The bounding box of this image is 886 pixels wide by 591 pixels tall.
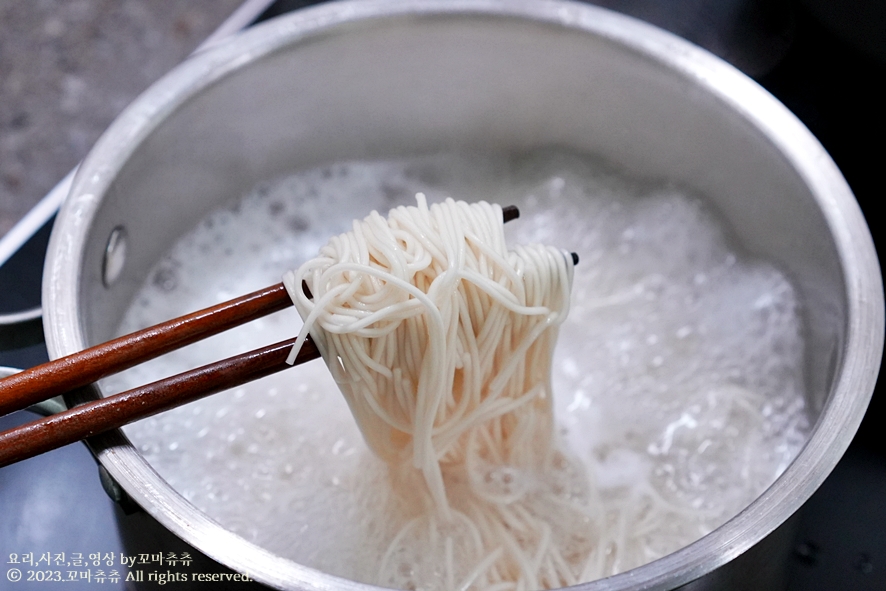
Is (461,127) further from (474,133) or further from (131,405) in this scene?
(131,405)

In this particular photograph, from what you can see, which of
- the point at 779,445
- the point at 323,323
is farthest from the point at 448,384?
the point at 779,445

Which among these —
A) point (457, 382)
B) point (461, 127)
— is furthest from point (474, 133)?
point (457, 382)

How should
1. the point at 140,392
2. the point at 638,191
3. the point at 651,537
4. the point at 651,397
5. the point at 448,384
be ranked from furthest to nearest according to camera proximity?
1. the point at 638,191
2. the point at 651,397
3. the point at 651,537
4. the point at 448,384
5. the point at 140,392

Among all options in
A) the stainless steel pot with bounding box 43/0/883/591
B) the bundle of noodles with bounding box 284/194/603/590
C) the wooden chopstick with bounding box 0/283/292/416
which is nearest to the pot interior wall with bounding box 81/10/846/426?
the stainless steel pot with bounding box 43/0/883/591

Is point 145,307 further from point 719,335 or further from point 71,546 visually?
point 719,335

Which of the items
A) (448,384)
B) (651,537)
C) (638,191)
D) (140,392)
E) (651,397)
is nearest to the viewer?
(140,392)

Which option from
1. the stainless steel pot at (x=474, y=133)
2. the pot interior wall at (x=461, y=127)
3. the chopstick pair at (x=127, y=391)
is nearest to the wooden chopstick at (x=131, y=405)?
the chopstick pair at (x=127, y=391)
